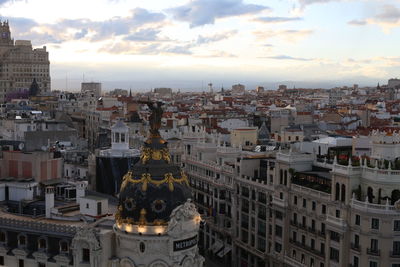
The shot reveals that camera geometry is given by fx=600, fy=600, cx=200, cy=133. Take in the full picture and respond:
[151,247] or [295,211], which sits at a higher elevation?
[151,247]

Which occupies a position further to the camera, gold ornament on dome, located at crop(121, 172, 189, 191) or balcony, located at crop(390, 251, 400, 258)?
balcony, located at crop(390, 251, 400, 258)

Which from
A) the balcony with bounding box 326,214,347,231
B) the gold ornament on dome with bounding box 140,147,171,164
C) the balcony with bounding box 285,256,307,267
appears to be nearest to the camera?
the gold ornament on dome with bounding box 140,147,171,164

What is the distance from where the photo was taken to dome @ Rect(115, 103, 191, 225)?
32750 mm

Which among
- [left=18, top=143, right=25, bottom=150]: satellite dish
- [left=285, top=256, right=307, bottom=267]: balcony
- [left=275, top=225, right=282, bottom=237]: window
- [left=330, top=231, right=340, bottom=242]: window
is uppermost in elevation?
[left=18, top=143, right=25, bottom=150]: satellite dish

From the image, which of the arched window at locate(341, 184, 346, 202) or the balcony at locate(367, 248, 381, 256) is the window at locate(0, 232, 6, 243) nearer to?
the arched window at locate(341, 184, 346, 202)

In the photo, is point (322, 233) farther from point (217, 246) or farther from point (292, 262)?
point (217, 246)

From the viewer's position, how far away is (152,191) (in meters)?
33.0

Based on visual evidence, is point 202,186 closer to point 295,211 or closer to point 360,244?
point 295,211

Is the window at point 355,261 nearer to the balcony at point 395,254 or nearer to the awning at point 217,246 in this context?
the balcony at point 395,254

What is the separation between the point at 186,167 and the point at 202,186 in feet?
16.9

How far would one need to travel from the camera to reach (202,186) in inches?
3273

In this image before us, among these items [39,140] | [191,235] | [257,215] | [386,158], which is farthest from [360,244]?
[39,140]

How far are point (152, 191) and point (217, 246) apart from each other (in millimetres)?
48224

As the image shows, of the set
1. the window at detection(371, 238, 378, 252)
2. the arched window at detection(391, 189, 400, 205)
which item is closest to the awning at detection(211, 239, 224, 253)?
the window at detection(371, 238, 378, 252)
